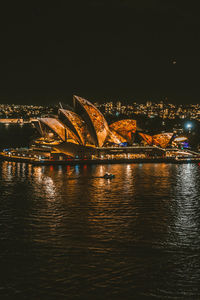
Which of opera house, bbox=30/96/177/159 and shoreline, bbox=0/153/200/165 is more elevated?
opera house, bbox=30/96/177/159

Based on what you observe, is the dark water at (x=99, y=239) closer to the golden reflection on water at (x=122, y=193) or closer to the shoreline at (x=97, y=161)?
the golden reflection on water at (x=122, y=193)

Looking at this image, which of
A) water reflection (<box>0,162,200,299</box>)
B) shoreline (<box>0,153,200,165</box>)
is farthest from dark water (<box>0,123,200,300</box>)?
shoreline (<box>0,153,200,165</box>)

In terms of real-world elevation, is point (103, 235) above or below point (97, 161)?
below

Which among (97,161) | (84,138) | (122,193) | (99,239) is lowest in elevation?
(99,239)

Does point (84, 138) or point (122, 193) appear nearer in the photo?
point (122, 193)

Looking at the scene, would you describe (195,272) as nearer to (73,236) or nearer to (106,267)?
(106,267)

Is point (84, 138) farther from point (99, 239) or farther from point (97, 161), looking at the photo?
point (99, 239)

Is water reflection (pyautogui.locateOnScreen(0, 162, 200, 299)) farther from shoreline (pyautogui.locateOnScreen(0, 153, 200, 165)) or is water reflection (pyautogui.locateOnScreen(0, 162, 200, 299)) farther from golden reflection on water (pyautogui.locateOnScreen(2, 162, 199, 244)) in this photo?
shoreline (pyautogui.locateOnScreen(0, 153, 200, 165))

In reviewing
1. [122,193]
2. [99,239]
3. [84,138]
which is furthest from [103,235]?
[84,138]

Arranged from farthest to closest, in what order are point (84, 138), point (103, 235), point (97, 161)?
point (84, 138)
point (97, 161)
point (103, 235)

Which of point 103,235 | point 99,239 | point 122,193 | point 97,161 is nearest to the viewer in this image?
point 99,239
